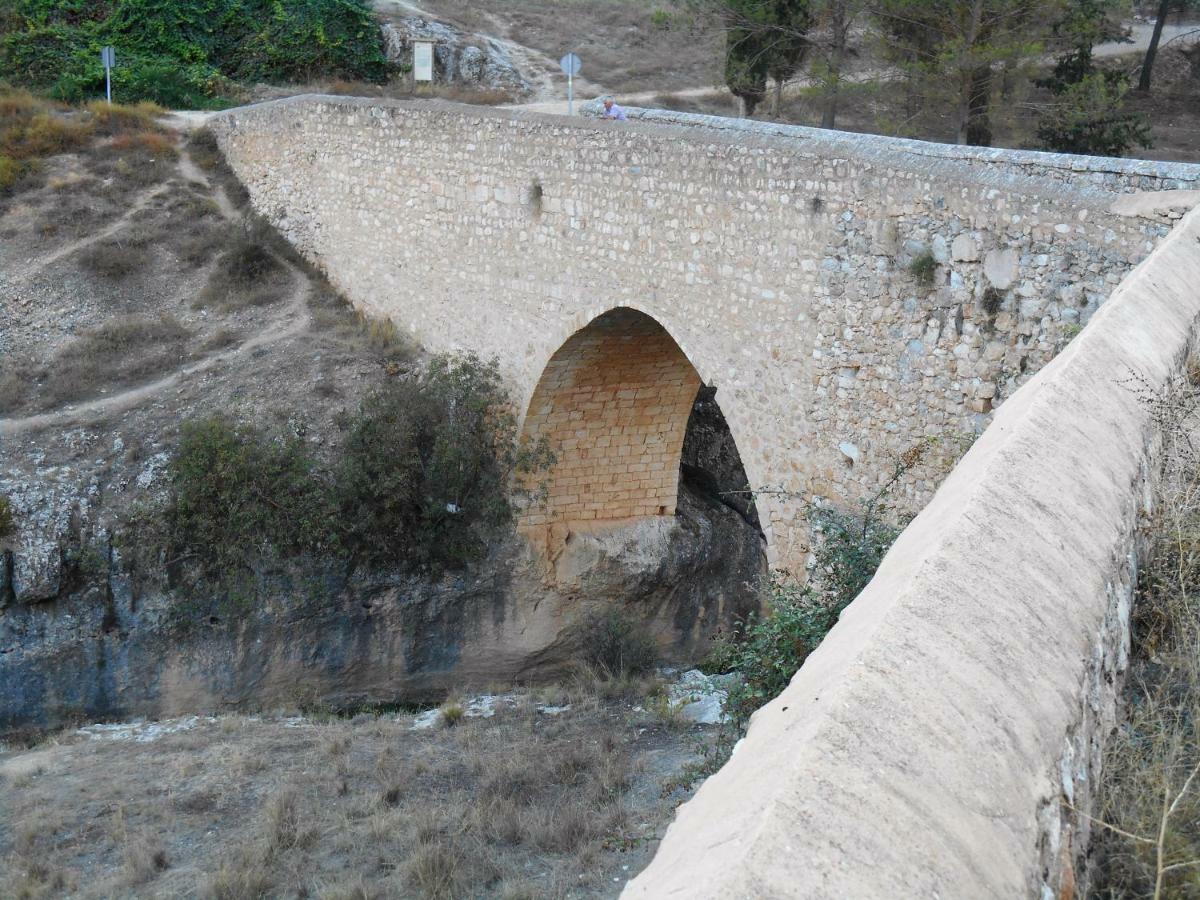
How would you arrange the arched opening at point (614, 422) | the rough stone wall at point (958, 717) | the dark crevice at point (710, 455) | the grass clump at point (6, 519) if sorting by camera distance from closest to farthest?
the rough stone wall at point (958, 717) < the grass clump at point (6, 519) < the arched opening at point (614, 422) < the dark crevice at point (710, 455)

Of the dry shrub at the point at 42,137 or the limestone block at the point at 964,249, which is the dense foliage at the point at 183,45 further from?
the limestone block at the point at 964,249

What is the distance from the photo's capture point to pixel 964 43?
47.1 feet

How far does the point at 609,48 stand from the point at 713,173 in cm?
1954

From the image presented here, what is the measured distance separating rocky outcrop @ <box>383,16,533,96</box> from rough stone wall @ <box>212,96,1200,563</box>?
9594mm

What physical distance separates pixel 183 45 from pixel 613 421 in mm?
13259

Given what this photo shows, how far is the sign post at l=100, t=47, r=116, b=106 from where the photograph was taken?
18.1 m

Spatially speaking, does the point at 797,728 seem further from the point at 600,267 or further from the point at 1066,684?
the point at 600,267

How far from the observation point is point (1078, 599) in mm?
2535

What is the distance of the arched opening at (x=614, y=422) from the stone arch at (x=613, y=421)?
1 cm

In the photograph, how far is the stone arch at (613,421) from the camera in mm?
11797

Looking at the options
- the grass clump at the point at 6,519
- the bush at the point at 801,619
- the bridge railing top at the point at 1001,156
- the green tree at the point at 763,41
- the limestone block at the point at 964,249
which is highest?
the green tree at the point at 763,41

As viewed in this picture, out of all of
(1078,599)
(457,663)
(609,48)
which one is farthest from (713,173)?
(609,48)

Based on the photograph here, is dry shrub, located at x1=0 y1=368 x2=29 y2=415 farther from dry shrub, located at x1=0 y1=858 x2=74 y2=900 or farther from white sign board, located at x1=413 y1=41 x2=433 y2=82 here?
white sign board, located at x1=413 y1=41 x2=433 y2=82

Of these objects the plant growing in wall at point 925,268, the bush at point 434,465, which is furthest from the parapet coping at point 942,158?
the bush at point 434,465
